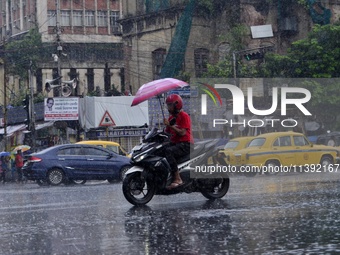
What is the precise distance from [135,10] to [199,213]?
161ft

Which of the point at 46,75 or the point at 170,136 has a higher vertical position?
the point at 46,75

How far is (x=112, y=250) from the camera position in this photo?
8.40 meters

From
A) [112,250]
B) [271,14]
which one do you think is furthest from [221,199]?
[271,14]

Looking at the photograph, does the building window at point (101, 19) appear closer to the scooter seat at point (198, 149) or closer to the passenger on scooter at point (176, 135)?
the scooter seat at point (198, 149)

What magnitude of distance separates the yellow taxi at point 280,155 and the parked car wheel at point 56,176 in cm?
528

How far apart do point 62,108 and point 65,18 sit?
4998 cm

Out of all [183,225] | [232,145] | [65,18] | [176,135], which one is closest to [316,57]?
[232,145]

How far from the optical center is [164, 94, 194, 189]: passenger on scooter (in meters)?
13.8

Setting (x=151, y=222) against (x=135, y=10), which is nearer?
(x=151, y=222)

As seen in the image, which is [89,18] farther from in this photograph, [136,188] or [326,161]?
[136,188]

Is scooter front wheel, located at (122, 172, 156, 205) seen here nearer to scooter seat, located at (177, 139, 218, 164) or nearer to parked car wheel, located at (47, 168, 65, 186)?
scooter seat, located at (177, 139, 218, 164)

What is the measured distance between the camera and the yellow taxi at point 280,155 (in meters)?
26.9

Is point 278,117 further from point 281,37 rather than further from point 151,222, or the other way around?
point 151,222

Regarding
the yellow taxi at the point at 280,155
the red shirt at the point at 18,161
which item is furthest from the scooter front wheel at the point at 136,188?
the red shirt at the point at 18,161
